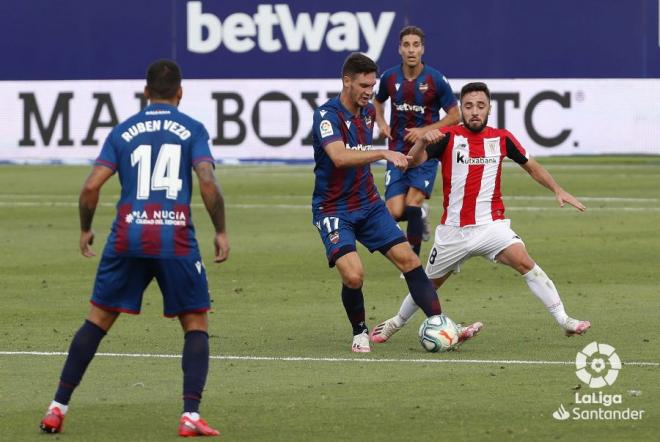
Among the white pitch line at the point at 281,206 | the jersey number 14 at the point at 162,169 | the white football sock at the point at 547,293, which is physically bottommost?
the white pitch line at the point at 281,206

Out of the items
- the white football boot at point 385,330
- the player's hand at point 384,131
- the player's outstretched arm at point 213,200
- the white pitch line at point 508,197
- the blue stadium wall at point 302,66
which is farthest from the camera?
the blue stadium wall at point 302,66

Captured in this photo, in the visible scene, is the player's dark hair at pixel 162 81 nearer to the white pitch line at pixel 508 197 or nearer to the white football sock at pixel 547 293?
the white football sock at pixel 547 293

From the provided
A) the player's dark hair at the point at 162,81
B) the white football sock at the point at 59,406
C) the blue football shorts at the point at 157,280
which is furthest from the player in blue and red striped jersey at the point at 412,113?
the white football sock at the point at 59,406

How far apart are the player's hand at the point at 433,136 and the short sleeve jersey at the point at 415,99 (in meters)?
4.35

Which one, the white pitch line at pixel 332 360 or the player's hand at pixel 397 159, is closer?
the player's hand at pixel 397 159

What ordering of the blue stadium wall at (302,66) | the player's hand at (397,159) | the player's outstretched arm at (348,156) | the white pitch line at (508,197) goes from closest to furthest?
the player's hand at (397,159) < the player's outstretched arm at (348,156) < the white pitch line at (508,197) < the blue stadium wall at (302,66)

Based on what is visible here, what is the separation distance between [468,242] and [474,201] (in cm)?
32

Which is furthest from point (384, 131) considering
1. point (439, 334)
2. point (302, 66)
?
point (302, 66)

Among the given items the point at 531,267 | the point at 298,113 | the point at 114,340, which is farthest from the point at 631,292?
the point at 298,113

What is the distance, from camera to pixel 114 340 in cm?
1171

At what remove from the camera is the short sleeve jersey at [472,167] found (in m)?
11.7

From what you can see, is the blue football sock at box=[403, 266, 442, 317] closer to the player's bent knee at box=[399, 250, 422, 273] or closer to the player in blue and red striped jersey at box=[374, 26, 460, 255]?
the player's bent knee at box=[399, 250, 422, 273]

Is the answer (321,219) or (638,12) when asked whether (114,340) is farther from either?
(638,12)

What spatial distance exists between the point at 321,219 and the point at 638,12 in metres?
21.3
